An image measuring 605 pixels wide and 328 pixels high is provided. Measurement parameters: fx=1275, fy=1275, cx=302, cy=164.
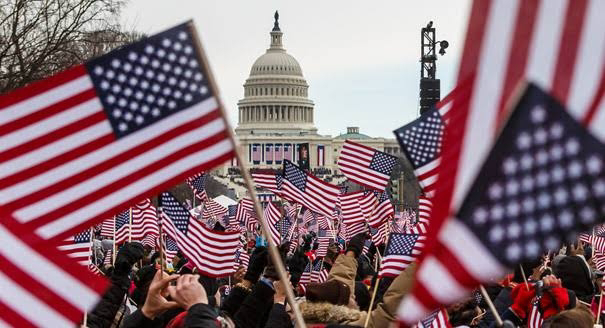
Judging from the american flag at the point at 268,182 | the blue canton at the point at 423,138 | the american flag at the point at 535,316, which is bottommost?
the american flag at the point at 268,182

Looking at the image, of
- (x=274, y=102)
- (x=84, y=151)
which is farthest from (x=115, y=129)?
(x=274, y=102)

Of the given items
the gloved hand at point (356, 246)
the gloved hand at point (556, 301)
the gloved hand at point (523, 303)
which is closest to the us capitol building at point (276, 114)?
the gloved hand at point (356, 246)

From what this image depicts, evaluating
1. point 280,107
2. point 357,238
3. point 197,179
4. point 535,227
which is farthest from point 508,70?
point 280,107

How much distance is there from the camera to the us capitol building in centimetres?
15312

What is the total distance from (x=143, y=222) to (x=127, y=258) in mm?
9472

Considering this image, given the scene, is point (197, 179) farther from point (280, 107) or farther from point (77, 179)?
point (280, 107)

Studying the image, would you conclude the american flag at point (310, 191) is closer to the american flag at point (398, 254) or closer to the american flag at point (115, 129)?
the american flag at point (398, 254)

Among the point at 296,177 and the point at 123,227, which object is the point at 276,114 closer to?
the point at 123,227

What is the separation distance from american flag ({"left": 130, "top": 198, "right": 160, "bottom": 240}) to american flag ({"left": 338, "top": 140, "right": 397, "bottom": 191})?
2.52 meters

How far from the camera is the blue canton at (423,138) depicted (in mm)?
7193

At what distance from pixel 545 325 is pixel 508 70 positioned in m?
2.77

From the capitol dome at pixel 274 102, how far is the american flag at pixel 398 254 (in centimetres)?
14345

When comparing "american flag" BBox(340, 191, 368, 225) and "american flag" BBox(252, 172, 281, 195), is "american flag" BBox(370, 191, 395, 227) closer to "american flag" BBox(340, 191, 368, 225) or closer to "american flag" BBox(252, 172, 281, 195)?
"american flag" BBox(340, 191, 368, 225)

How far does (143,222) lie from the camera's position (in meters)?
16.3
